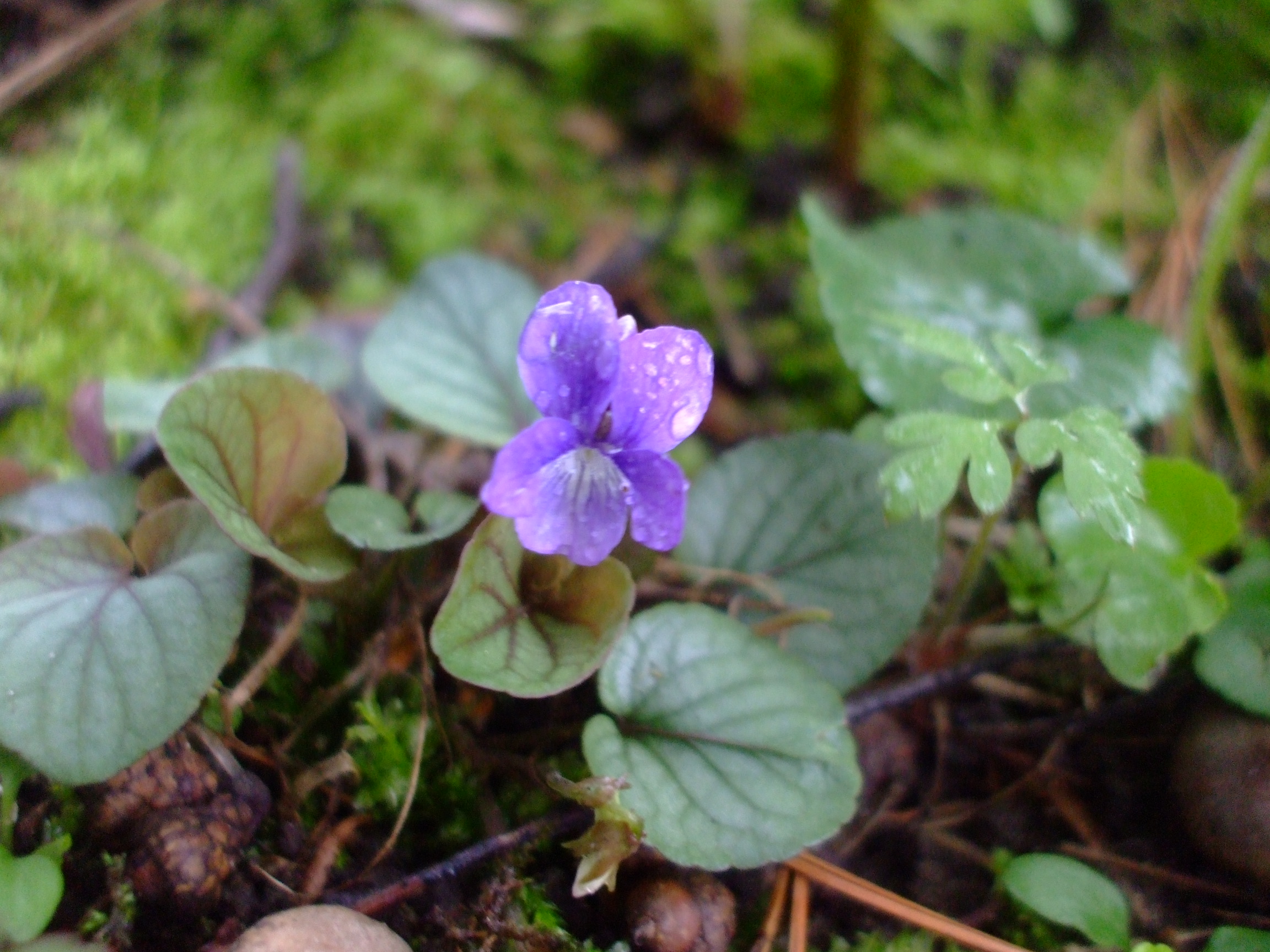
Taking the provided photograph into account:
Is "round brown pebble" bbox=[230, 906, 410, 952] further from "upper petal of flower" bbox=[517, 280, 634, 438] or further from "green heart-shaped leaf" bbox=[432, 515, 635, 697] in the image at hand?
"upper petal of flower" bbox=[517, 280, 634, 438]

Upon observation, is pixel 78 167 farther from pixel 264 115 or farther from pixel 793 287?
pixel 793 287

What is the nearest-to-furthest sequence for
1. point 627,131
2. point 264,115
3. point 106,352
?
point 106,352, point 264,115, point 627,131

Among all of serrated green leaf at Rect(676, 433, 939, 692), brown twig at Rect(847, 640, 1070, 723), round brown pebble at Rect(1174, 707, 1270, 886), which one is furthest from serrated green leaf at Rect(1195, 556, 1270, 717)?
serrated green leaf at Rect(676, 433, 939, 692)

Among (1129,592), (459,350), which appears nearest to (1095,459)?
(1129,592)

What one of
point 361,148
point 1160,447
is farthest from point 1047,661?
point 361,148

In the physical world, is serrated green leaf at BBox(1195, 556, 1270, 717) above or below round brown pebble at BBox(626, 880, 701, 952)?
above

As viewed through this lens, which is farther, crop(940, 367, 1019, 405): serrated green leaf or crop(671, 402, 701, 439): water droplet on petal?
crop(940, 367, 1019, 405): serrated green leaf
